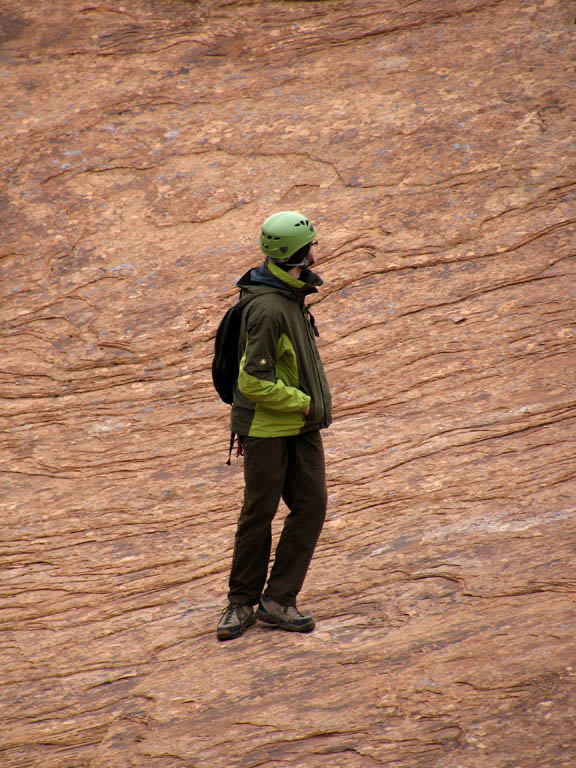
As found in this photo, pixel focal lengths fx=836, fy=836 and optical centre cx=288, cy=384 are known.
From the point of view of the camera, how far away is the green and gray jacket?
4.62m

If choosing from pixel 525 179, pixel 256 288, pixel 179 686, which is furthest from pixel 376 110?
pixel 179 686

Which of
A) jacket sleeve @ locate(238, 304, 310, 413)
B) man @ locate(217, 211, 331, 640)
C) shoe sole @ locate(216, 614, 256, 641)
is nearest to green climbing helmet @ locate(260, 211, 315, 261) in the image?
man @ locate(217, 211, 331, 640)

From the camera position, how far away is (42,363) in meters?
8.62

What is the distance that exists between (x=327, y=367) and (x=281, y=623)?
3.51m

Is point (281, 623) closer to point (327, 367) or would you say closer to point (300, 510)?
point (300, 510)

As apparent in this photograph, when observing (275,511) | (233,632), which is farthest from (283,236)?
(233,632)

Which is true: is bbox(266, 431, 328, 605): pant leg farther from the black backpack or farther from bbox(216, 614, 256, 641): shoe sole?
the black backpack

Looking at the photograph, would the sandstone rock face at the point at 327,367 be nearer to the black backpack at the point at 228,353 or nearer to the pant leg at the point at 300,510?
the pant leg at the point at 300,510

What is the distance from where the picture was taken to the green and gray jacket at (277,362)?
462 centimetres

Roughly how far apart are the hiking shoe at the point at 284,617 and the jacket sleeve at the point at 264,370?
130 centimetres

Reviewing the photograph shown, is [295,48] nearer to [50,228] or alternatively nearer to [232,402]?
[50,228]

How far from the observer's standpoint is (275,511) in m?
4.91

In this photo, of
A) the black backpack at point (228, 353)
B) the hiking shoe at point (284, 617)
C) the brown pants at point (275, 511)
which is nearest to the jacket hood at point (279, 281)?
the black backpack at point (228, 353)

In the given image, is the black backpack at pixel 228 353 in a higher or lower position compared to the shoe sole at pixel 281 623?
higher
